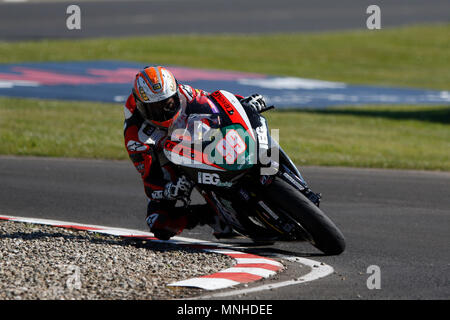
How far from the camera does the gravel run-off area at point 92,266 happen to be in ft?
18.5

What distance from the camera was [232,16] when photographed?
34250mm

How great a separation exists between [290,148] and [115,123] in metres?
3.74

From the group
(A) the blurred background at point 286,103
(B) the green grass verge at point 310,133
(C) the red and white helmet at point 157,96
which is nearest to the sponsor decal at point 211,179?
(C) the red and white helmet at point 157,96

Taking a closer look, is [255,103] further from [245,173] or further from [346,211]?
[346,211]

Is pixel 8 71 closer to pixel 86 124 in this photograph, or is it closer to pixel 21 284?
pixel 86 124

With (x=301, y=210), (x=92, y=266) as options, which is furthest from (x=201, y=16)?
(x=92, y=266)

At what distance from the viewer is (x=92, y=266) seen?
6.25 metres

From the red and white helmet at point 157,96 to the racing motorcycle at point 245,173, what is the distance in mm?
117

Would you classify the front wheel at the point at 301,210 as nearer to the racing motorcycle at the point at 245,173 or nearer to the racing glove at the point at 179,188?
the racing motorcycle at the point at 245,173

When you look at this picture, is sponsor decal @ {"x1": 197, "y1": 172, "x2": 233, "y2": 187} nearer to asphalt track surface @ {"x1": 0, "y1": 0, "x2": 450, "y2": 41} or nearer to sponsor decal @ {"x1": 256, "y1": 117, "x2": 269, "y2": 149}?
sponsor decal @ {"x1": 256, "y1": 117, "x2": 269, "y2": 149}

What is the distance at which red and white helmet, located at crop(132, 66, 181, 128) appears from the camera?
22.2 feet

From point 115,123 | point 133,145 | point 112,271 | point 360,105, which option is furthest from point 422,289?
point 360,105

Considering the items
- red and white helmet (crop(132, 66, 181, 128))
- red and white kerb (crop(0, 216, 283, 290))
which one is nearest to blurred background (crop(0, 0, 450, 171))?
red and white kerb (crop(0, 216, 283, 290))

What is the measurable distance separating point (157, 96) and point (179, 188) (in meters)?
0.86
